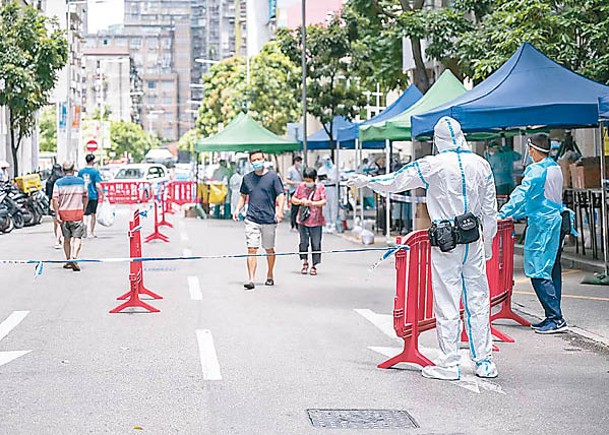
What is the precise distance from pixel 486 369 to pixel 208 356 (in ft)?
8.00

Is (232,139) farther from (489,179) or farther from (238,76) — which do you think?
(238,76)

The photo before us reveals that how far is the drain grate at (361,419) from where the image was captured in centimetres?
713

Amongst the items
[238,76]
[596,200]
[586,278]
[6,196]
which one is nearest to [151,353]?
[586,278]

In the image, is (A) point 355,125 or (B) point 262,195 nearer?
(B) point 262,195

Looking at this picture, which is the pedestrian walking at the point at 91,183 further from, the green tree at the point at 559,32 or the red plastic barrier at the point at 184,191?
the red plastic barrier at the point at 184,191

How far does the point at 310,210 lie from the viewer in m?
17.2

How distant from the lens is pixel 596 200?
17.9 m

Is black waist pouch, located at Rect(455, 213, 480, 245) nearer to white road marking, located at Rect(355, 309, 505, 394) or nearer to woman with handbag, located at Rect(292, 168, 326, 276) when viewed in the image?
white road marking, located at Rect(355, 309, 505, 394)

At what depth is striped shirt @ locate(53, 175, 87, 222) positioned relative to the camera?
17016mm

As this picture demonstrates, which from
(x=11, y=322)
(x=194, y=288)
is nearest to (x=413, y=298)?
(x=11, y=322)

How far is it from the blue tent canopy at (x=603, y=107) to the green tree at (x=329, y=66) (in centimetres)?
1950

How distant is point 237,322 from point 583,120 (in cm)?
668

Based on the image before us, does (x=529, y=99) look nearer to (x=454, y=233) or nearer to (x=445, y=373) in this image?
(x=454, y=233)

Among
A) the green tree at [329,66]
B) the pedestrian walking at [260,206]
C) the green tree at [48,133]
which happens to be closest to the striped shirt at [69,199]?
the pedestrian walking at [260,206]
